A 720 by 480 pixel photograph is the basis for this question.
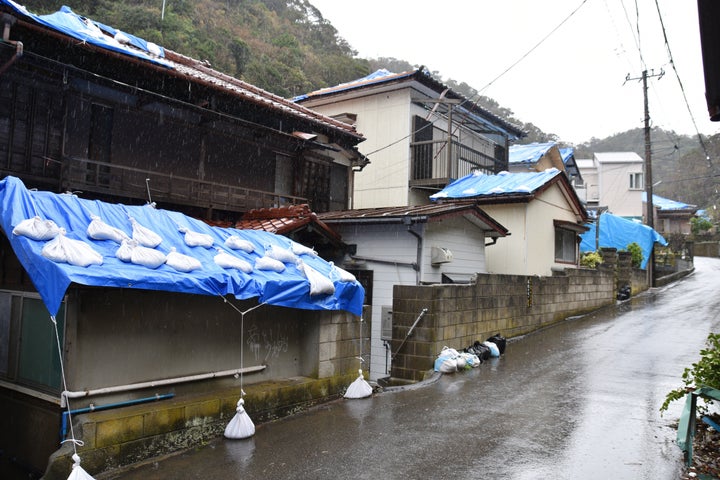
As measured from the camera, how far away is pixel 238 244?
780cm

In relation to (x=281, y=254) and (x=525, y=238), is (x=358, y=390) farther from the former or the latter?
(x=525, y=238)

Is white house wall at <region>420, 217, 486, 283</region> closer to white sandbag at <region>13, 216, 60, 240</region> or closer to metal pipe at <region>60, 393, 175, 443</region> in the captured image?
metal pipe at <region>60, 393, 175, 443</region>

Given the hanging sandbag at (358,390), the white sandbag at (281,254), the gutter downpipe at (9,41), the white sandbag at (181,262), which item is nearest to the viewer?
the white sandbag at (181,262)

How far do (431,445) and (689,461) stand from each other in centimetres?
272

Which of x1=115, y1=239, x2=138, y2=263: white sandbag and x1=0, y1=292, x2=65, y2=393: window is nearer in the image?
x1=115, y1=239, x2=138, y2=263: white sandbag

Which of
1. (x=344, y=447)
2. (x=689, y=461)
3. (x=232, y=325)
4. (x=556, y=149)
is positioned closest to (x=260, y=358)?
(x=232, y=325)

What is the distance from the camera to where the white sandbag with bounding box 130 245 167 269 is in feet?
19.0

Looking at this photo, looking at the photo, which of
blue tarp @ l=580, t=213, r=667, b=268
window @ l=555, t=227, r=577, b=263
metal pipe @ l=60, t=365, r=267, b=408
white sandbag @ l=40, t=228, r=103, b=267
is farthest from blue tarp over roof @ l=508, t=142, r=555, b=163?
white sandbag @ l=40, t=228, r=103, b=267

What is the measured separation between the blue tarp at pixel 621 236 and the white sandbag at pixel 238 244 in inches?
871

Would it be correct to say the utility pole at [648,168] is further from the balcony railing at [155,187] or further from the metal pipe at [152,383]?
the metal pipe at [152,383]

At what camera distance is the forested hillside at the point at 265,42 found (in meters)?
24.9

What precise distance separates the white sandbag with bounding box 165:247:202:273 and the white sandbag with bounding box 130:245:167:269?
0.09 meters

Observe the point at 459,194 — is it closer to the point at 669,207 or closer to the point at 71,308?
the point at 71,308

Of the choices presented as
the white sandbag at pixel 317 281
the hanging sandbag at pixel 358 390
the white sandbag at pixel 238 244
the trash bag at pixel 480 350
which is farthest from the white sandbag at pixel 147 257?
Answer: the trash bag at pixel 480 350
